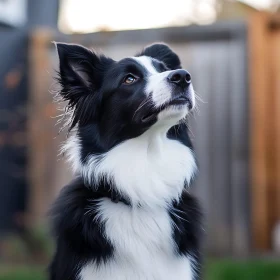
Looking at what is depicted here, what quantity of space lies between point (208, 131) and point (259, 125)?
1.95 ft

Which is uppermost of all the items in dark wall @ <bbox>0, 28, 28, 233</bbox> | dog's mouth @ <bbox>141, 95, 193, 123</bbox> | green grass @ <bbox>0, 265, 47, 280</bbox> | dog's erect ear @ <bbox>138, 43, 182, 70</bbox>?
dog's erect ear @ <bbox>138, 43, 182, 70</bbox>

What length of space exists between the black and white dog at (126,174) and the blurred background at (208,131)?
266 centimetres

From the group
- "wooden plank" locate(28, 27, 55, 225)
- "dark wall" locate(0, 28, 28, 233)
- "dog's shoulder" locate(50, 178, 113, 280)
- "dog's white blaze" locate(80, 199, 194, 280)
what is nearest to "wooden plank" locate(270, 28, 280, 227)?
"wooden plank" locate(28, 27, 55, 225)

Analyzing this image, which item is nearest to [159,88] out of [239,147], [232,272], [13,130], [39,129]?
[232,272]

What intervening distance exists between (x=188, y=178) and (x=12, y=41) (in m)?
4.46

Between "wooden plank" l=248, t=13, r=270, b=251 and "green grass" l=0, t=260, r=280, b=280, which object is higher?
"wooden plank" l=248, t=13, r=270, b=251

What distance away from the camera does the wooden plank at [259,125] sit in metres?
6.54

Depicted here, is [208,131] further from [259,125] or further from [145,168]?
[145,168]

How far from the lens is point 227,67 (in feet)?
22.6

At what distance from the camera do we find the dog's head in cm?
328

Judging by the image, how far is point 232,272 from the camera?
228 inches

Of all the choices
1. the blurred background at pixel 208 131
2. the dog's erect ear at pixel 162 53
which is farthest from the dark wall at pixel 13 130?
the dog's erect ear at pixel 162 53

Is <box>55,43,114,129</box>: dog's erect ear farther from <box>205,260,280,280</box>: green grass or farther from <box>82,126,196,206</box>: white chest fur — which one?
<box>205,260,280,280</box>: green grass

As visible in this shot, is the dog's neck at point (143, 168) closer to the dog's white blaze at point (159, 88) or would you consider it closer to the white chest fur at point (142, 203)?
the white chest fur at point (142, 203)
